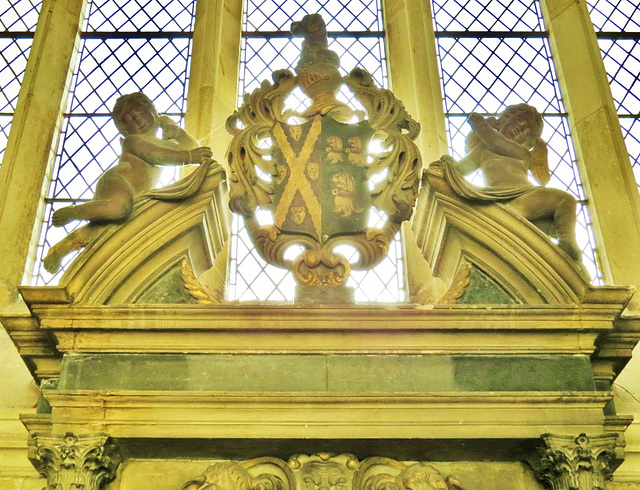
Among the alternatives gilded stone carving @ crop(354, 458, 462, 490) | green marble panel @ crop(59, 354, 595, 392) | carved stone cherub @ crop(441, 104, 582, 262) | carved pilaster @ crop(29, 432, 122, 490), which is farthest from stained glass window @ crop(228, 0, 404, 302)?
carved pilaster @ crop(29, 432, 122, 490)

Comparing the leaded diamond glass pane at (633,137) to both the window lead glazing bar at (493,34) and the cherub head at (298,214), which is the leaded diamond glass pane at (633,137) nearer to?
the window lead glazing bar at (493,34)

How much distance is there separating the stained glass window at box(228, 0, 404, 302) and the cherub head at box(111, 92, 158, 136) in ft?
4.19

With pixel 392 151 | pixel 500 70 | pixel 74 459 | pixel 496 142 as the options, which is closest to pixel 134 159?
pixel 392 151

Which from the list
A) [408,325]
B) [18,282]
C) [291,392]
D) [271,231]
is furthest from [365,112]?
[18,282]

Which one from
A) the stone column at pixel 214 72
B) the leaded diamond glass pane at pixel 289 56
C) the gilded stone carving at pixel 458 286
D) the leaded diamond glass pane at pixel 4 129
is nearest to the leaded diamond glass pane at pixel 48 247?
the leaded diamond glass pane at pixel 4 129

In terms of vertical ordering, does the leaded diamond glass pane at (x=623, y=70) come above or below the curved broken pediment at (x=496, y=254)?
above

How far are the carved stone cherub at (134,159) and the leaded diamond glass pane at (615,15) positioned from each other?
4.30 metres

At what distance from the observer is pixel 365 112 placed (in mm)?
6293

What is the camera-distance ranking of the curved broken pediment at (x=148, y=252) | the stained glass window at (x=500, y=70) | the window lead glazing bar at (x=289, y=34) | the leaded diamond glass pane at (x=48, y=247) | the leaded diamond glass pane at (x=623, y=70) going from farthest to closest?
the window lead glazing bar at (x=289, y=34), the leaded diamond glass pane at (x=623, y=70), the stained glass window at (x=500, y=70), the leaded diamond glass pane at (x=48, y=247), the curved broken pediment at (x=148, y=252)

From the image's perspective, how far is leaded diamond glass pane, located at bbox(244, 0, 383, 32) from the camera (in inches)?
338

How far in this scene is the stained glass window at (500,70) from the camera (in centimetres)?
785

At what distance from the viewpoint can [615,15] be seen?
8750 millimetres

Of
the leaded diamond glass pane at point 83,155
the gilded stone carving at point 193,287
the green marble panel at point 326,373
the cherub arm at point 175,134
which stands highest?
the leaded diamond glass pane at point 83,155

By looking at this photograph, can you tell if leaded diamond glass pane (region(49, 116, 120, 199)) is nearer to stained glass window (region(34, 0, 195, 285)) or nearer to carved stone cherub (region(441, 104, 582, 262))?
stained glass window (region(34, 0, 195, 285))
